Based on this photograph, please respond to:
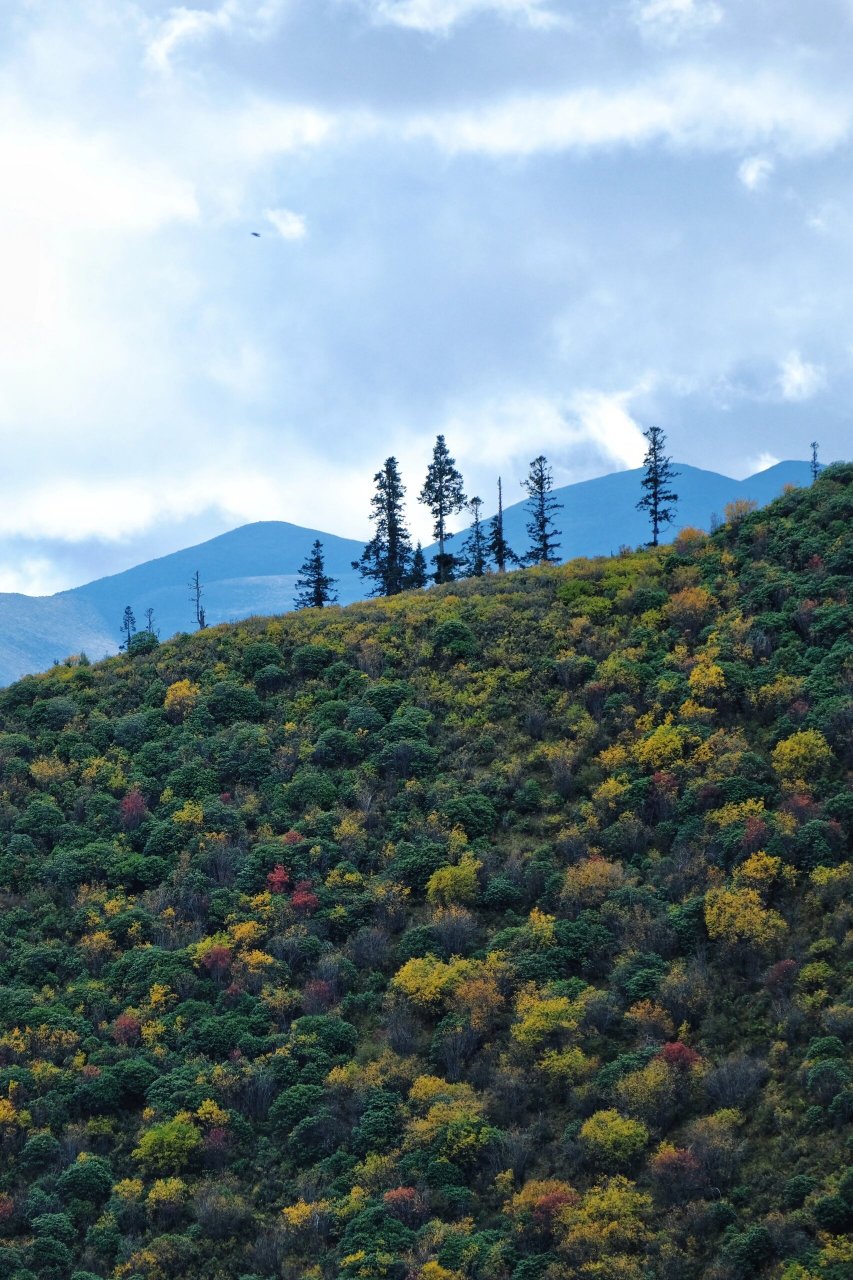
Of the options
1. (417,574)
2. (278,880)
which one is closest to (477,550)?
(417,574)

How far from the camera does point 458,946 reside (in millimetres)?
43719

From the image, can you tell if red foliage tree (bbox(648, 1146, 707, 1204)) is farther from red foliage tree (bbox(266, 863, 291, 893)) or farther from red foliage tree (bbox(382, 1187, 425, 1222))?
red foliage tree (bbox(266, 863, 291, 893))

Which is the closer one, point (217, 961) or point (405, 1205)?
point (405, 1205)

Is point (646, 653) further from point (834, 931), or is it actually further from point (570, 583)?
point (834, 931)

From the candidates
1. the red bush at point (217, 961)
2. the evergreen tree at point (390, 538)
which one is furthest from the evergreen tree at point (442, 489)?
the red bush at point (217, 961)

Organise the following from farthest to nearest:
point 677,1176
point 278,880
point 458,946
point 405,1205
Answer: point 278,880 → point 458,946 → point 405,1205 → point 677,1176

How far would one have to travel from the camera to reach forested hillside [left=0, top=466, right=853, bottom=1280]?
109 feet

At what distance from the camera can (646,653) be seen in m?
57.3

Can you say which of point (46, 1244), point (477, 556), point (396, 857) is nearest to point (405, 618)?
point (396, 857)

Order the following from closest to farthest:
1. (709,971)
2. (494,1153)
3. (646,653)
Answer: (494,1153) → (709,971) → (646,653)

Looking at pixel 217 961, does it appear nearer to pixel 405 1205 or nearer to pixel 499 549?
pixel 405 1205

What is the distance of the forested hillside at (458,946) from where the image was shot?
33156 millimetres

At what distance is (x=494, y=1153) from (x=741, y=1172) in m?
7.43

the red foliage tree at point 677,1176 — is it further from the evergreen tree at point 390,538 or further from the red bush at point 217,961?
the evergreen tree at point 390,538
